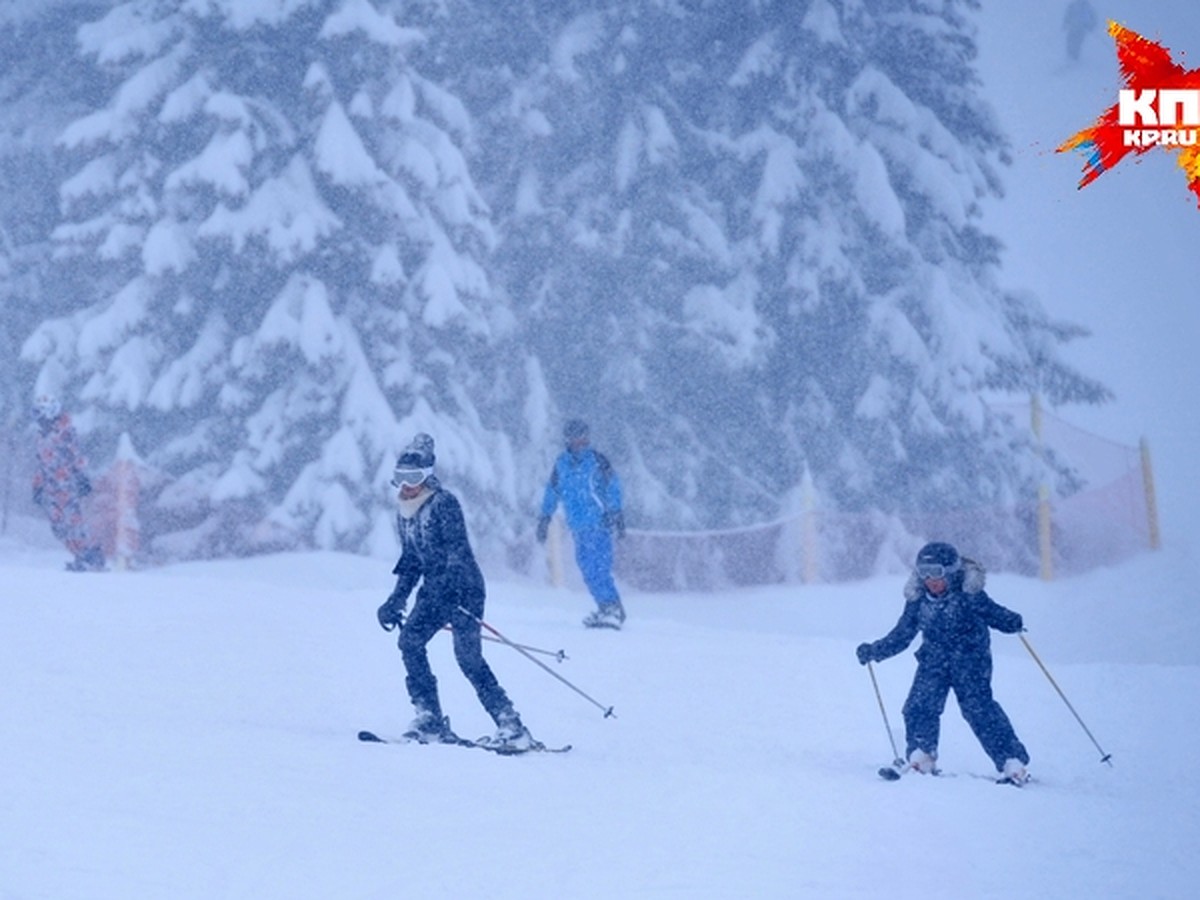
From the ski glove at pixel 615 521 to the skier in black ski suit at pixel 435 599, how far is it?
4.34m

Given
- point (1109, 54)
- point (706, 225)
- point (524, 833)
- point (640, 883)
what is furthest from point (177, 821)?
point (1109, 54)

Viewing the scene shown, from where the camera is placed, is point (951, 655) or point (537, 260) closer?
point (951, 655)

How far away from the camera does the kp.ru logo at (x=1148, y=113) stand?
9.31 m

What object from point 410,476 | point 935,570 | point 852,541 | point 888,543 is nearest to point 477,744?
point 410,476

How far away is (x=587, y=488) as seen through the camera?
1192 cm

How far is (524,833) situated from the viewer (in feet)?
19.0

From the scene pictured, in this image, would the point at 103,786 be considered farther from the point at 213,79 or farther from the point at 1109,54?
the point at 1109,54

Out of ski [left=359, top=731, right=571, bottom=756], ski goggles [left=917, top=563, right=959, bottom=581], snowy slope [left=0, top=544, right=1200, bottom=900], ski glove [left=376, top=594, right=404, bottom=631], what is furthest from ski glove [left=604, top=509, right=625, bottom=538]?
ski goggles [left=917, top=563, right=959, bottom=581]

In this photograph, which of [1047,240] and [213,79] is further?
[1047,240]

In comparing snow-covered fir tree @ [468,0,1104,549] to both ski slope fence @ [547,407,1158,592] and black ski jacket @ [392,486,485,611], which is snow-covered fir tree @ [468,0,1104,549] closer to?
ski slope fence @ [547,407,1158,592]

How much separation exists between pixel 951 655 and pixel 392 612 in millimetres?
2951

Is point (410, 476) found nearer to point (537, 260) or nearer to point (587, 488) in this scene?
point (587, 488)

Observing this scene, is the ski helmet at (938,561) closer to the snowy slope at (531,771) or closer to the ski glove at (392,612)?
the snowy slope at (531,771)

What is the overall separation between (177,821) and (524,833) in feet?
4.45
